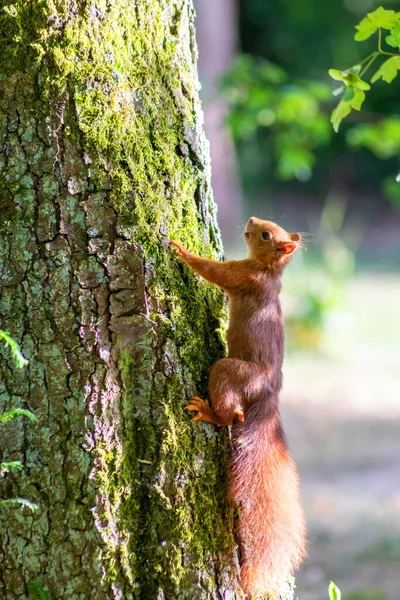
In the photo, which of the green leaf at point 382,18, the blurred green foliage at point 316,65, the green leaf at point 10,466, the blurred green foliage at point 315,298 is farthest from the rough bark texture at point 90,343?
the blurred green foliage at point 316,65

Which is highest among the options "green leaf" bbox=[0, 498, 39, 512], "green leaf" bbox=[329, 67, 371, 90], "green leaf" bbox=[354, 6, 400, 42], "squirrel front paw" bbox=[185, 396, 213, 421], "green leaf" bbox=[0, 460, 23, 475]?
"green leaf" bbox=[354, 6, 400, 42]

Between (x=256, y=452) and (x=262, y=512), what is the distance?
160 millimetres

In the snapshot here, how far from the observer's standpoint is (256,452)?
2229 millimetres

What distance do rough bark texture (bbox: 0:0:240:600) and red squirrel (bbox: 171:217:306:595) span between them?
2.5 inches

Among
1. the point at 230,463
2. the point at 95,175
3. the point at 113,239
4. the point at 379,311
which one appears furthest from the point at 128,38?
the point at 379,311

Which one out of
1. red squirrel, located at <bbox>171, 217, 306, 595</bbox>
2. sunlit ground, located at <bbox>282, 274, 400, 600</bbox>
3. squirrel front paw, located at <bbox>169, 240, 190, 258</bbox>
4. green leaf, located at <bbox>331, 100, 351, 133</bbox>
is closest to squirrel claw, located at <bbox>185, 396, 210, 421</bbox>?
red squirrel, located at <bbox>171, 217, 306, 595</bbox>

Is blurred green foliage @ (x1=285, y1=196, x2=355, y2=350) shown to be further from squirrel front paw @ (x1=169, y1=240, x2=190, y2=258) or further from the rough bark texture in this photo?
the rough bark texture

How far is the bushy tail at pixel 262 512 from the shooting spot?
2184 millimetres

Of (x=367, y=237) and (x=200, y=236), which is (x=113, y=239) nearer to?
(x=200, y=236)

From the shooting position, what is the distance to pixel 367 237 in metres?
15.9

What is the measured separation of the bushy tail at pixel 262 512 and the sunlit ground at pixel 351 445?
2025 millimetres

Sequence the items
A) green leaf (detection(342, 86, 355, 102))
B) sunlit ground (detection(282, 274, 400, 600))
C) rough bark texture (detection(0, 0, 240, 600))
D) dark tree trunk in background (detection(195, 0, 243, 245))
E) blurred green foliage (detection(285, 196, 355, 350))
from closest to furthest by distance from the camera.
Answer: rough bark texture (detection(0, 0, 240, 600)) < green leaf (detection(342, 86, 355, 102)) < sunlit ground (detection(282, 274, 400, 600)) < blurred green foliage (detection(285, 196, 355, 350)) < dark tree trunk in background (detection(195, 0, 243, 245))

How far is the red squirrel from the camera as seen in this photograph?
2.18 metres

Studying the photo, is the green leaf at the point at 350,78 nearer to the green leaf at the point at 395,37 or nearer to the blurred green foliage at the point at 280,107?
the green leaf at the point at 395,37
